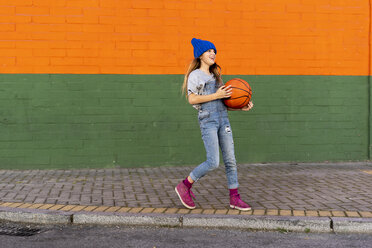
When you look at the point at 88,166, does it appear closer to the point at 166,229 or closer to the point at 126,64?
the point at 126,64

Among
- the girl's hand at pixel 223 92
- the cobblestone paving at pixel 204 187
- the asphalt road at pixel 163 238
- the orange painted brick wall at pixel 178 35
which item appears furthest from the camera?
the orange painted brick wall at pixel 178 35

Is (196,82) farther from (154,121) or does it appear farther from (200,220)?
(154,121)

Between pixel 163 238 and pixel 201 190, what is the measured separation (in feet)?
6.08

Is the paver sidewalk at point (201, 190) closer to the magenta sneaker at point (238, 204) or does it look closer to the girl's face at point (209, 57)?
the magenta sneaker at point (238, 204)

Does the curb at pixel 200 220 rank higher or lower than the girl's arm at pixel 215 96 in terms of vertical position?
lower

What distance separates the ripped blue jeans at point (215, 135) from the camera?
496 cm

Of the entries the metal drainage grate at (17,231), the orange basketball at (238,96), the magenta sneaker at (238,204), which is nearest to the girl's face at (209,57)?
the orange basketball at (238,96)

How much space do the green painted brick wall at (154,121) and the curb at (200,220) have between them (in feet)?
10.5

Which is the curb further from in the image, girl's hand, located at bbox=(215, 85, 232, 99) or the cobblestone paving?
girl's hand, located at bbox=(215, 85, 232, 99)

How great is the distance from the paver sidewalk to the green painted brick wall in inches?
14.4

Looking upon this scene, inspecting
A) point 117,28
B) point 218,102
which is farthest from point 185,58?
point 218,102

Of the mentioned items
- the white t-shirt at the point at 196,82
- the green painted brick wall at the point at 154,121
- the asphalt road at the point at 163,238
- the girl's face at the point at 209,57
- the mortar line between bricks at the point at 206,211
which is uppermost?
the girl's face at the point at 209,57

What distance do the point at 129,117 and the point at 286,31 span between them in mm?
3672

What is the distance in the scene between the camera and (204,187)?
641cm
